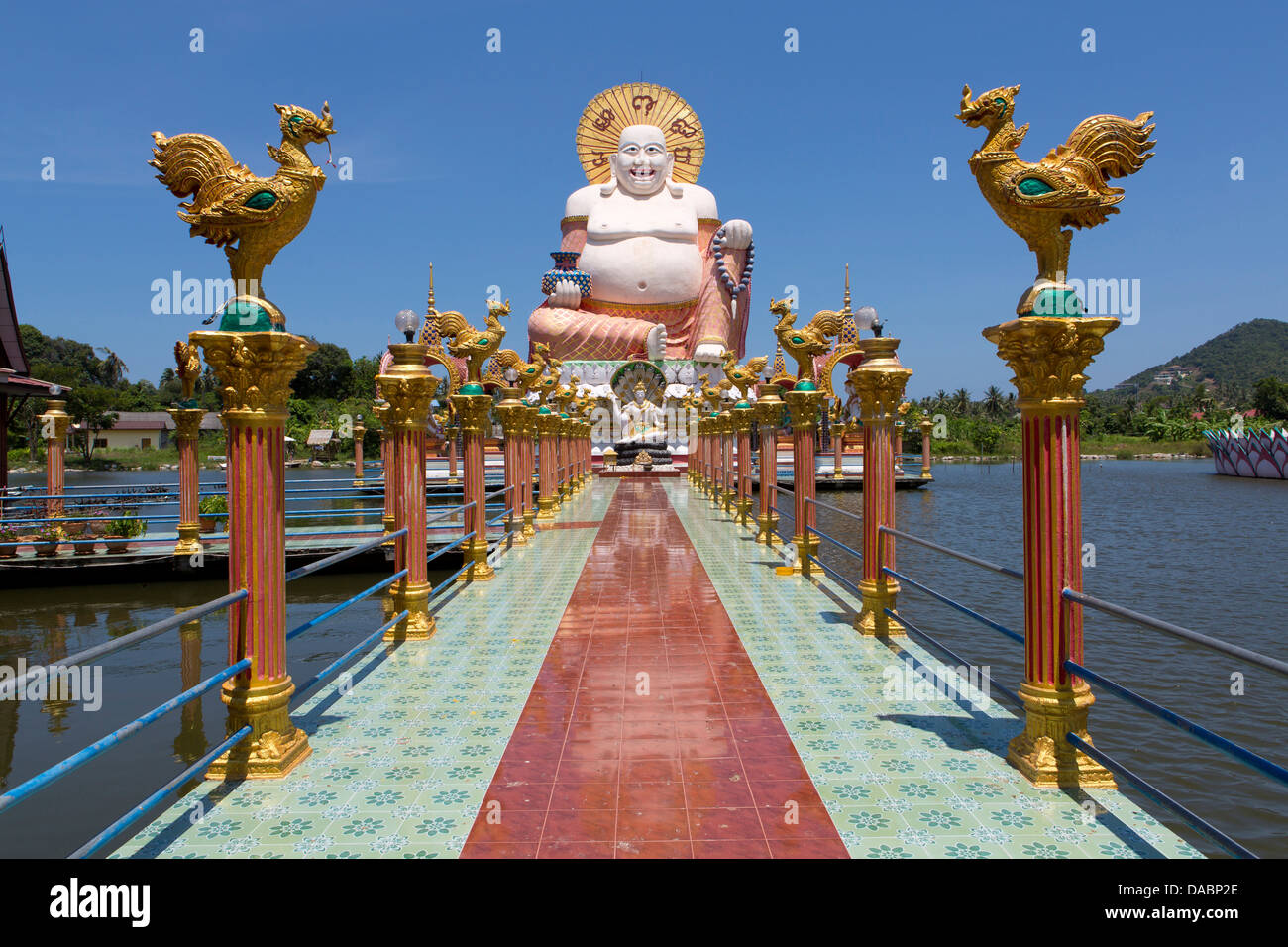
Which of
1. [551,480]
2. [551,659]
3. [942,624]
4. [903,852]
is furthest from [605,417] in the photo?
[903,852]

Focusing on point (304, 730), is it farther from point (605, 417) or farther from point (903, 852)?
point (605, 417)

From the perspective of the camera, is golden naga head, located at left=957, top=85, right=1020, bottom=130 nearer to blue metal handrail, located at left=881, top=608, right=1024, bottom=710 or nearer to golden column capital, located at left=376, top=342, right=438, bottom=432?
blue metal handrail, located at left=881, top=608, right=1024, bottom=710

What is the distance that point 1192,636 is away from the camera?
268 centimetres

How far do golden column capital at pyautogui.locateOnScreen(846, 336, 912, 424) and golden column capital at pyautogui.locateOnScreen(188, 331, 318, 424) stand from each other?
4.03 metres

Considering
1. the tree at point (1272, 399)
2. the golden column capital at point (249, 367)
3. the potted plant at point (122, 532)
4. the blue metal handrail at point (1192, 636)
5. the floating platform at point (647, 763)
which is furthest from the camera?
the tree at point (1272, 399)

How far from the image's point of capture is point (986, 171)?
11.7 ft

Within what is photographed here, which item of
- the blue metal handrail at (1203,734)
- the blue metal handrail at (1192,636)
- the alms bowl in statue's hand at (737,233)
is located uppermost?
the alms bowl in statue's hand at (737,233)

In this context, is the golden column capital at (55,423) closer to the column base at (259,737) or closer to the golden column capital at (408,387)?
the golden column capital at (408,387)

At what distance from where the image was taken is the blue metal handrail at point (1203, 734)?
2.28 m

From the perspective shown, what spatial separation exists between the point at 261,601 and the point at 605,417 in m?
30.8

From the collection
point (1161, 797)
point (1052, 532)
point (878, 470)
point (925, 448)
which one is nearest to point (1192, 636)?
point (1161, 797)

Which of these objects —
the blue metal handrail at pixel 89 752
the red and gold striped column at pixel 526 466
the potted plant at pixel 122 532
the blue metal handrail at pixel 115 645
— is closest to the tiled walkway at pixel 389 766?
the blue metal handrail at pixel 89 752

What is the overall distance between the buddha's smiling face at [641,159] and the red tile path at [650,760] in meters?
32.5
